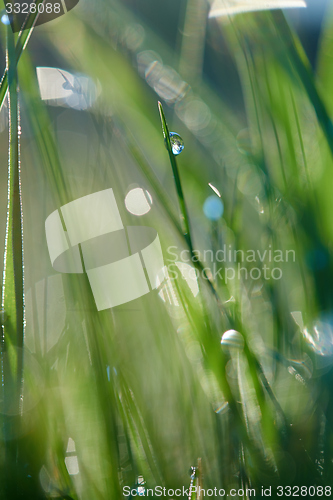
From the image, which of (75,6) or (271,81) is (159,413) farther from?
(75,6)

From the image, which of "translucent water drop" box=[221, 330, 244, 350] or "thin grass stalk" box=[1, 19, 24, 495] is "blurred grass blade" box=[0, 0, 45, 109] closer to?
"thin grass stalk" box=[1, 19, 24, 495]

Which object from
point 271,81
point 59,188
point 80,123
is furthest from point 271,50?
point 80,123

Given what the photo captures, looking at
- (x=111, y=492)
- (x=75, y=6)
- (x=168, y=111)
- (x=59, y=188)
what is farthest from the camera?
(x=168, y=111)

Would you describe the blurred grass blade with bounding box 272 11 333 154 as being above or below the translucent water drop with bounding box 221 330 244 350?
above

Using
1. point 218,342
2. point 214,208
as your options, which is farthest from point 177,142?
point 218,342

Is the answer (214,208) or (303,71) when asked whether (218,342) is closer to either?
(214,208)

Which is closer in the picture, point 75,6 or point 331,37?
point 331,37

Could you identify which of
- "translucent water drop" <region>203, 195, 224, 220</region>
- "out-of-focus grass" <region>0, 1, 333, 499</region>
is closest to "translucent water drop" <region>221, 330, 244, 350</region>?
"out-of-focus grass" <region>0, 1, 333, 499</region>
